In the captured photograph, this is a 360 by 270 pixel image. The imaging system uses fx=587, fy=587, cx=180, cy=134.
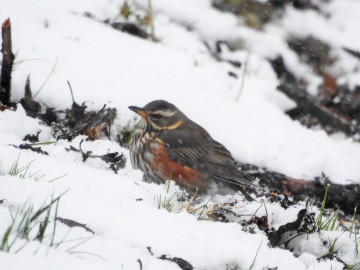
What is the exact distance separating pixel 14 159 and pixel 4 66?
1.69m

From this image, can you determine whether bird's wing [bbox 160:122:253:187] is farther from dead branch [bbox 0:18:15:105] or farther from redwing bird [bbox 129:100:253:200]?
dead branch [bbox 0:18:15:105]

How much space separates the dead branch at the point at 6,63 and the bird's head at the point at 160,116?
4.14ft

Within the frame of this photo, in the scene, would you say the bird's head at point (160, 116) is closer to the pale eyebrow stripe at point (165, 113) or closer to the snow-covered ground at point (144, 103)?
the pale eyebrow stripe at point (165, 113)

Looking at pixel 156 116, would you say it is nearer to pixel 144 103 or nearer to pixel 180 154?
pixel 180 154

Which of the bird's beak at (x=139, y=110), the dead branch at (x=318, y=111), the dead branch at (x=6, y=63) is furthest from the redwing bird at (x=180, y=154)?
the dead branch at (x=318, y=111)

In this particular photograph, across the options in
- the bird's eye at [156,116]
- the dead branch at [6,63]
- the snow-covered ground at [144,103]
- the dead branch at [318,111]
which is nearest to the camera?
the snow-covered ground at [144,103]

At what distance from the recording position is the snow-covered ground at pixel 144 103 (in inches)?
133

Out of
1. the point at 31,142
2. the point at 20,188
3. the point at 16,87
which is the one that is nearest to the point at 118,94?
the point at 16,87

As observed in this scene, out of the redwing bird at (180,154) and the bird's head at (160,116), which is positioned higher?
the bird's head at (160,116)

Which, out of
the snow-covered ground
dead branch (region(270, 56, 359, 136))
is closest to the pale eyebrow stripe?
the snow-covered ground

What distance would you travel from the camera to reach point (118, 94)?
6539mm

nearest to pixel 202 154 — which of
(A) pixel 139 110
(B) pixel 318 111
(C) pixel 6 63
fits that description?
(A) pixel 139 110

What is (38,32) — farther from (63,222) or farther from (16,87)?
(63,222)

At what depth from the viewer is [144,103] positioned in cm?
670
